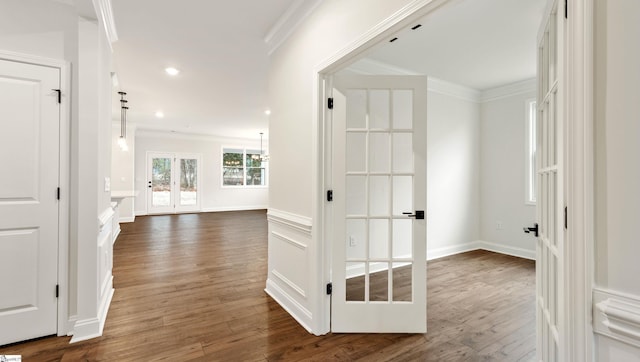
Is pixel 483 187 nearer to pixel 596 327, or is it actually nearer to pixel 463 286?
pixel 463 286

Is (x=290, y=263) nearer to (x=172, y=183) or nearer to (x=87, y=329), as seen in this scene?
(x=87, y=329)

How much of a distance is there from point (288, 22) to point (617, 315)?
9.25ft

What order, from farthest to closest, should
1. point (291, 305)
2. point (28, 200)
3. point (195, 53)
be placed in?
point (195, 53), point (291, 305), point (28, 200)

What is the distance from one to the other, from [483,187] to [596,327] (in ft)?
14.7

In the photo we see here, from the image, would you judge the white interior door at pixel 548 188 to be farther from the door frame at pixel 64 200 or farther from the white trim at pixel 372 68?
the door frame at pixel 64 200

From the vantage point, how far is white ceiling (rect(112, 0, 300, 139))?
2543 mm

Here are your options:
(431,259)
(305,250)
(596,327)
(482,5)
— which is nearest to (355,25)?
(482,5)

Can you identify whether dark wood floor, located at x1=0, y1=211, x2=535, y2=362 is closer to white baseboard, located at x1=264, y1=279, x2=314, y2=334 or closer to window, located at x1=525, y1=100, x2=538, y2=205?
white baseboard, located at x1=264, y1=279, x2=314, y2=334

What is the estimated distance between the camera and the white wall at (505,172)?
4.39 m

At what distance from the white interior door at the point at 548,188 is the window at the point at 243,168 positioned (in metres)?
10.2

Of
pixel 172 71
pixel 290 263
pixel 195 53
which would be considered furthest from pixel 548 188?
pixel 172 71

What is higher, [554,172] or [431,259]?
[554,172]

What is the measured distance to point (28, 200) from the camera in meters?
2.12

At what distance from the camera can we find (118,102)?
18.5 feet
